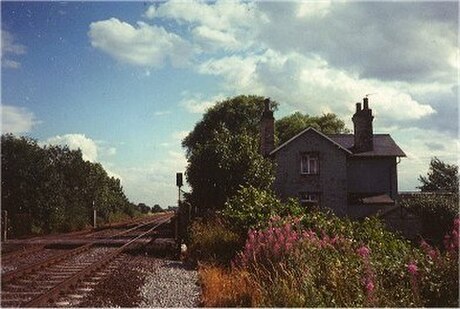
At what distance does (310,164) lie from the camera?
34156 millimetres

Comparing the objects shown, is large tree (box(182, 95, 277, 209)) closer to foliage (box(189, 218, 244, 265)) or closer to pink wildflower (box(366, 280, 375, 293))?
foliage (box(189, 218, 244, 265))

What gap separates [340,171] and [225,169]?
13479 mm

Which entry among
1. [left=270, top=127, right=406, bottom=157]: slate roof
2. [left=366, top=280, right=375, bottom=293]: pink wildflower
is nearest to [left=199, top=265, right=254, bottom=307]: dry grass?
[left=366, top=280, right=375, bottom=293]: pink wildflower

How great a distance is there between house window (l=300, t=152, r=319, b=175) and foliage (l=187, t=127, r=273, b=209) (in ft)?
34.0

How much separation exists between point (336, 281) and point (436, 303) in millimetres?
1473

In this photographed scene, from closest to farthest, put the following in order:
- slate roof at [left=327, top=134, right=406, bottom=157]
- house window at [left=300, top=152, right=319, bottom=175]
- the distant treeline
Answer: the distant treeline < house window at [left=300, top=152, right=319, bottom=175] < slate roof at [left=327, top=134, right=406, bottom=157]

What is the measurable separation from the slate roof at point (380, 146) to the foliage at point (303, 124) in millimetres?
21761

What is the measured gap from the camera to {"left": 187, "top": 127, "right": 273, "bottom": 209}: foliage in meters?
23.1

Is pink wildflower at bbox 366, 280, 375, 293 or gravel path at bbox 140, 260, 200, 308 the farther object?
gravel path at bbox 140, 260, 200, 308

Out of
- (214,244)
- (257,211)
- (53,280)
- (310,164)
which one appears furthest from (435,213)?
(53,280)

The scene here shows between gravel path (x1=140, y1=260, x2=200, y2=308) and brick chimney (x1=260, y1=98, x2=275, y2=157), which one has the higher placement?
brick chimney (x1=260, y1=98, x2=275, y2=157)

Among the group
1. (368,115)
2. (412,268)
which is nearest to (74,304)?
(412,268)

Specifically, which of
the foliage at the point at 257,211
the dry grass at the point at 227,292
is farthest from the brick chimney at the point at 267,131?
the dry grass at the point at 227,292

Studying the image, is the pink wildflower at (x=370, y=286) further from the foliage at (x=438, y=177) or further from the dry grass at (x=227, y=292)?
the foliage at (x=438, y=177)
